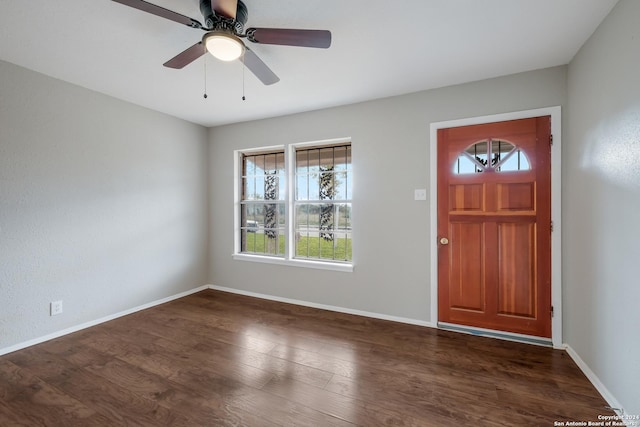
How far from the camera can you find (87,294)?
2865 mm

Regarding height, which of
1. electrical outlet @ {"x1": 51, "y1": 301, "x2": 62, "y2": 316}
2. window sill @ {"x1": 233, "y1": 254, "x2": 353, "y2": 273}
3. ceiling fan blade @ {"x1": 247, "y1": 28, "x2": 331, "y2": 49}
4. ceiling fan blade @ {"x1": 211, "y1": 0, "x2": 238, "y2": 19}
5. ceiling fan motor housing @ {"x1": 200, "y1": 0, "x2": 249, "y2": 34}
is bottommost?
electrical outlet @ {"x1": 51, "y1": 301, "x2": 62, "y2": 316}

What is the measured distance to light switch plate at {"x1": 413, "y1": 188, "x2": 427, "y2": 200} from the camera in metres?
2.86

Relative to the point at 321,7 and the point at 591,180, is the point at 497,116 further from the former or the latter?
the point at 321,7

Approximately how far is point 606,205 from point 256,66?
8.52 ft

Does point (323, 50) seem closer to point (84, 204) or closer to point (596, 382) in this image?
point (84, 204)

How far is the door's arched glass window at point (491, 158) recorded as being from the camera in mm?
2541

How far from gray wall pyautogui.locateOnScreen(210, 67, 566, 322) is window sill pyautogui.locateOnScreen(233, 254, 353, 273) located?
7cm

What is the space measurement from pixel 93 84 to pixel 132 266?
2.07 meters

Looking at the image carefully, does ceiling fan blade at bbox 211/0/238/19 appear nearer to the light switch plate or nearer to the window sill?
the light switch plate

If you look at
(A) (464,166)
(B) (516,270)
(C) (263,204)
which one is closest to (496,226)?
(B) (516,270)

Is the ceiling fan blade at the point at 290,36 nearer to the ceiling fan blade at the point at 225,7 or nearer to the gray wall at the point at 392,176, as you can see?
the ceiling fan blade at the point at 225,7

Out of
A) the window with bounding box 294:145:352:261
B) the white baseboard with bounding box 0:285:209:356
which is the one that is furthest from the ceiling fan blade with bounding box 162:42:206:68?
the white baseboard with bounding box 0:285:209:356

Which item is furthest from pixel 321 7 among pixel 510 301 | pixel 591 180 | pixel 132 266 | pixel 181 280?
pixel 181 280

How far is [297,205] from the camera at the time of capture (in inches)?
147
